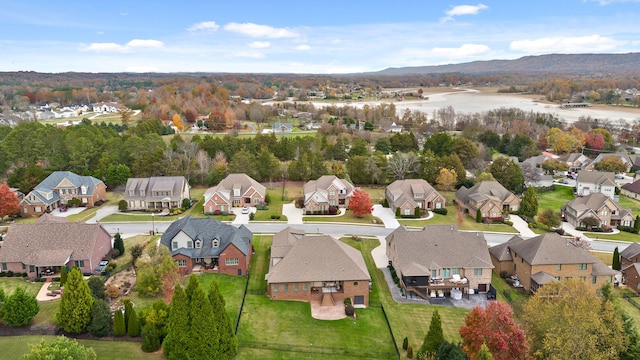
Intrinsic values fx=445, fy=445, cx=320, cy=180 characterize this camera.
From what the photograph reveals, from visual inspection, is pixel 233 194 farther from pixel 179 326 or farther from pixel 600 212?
pixel 600 212

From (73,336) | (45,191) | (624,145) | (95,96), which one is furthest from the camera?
(95,96)

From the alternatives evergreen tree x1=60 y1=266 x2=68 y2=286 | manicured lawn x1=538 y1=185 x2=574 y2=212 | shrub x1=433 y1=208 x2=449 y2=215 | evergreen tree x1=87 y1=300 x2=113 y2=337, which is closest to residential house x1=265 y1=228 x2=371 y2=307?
evergreen tree x1=87 y1=300 x2=113 y2=337

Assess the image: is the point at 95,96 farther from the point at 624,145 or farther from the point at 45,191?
the point at 624,145

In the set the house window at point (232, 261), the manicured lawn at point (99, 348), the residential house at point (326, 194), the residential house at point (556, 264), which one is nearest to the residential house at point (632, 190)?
the residential house at point (556, 264)

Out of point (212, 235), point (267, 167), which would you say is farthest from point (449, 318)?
point (267, 167)

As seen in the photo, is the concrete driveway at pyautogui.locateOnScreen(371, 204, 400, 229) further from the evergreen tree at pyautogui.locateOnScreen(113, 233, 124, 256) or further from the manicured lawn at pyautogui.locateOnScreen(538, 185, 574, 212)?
the evergreen tree at pyautogui.locateOnScreen(113, 233, 124, 256)
